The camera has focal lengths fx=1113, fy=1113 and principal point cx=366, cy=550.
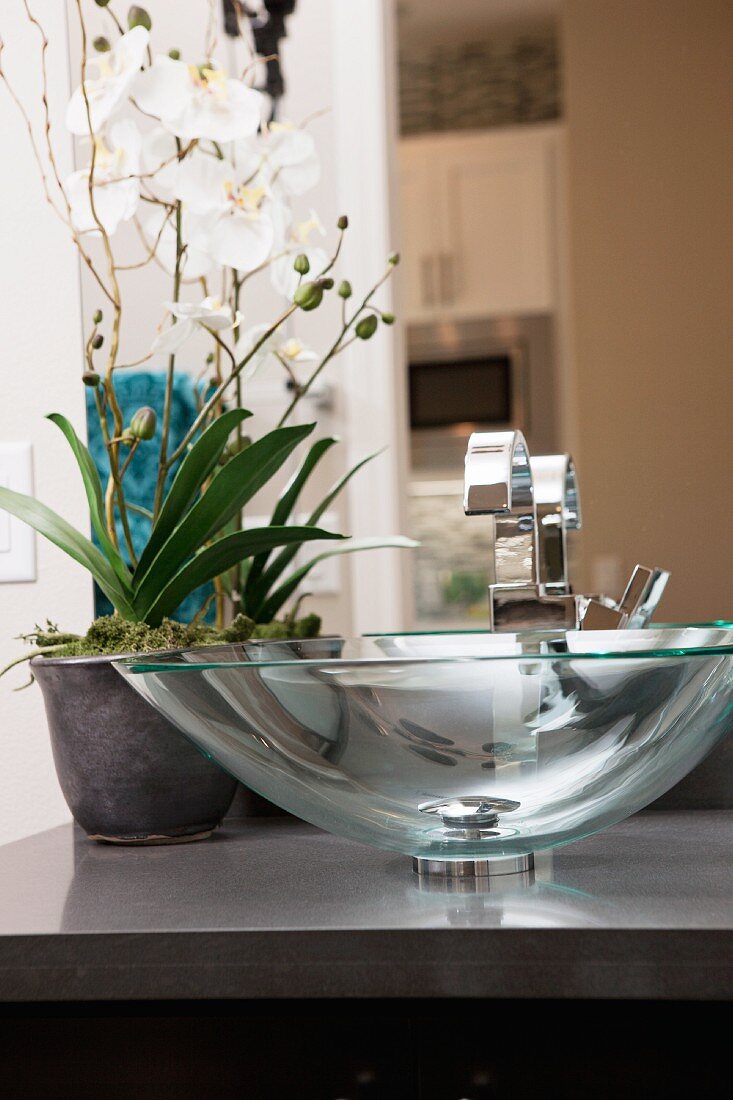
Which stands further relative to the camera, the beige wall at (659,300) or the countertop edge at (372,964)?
the beige wall at (659,300)

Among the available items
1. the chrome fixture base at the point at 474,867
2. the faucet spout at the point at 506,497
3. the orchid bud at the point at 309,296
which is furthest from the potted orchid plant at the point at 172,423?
the chrome fixture base at the point at 474,867

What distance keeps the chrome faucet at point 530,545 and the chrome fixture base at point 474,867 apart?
25cm

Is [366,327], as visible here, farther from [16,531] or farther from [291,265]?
[16,531]

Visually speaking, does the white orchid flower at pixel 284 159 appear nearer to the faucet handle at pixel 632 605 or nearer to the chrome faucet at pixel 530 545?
the chrome faucet at pixel 530 545

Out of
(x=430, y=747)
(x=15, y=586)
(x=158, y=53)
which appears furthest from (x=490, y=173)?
(x=430, y=747)

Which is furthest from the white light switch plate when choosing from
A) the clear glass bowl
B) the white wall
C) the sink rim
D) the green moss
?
the clear glass bowl

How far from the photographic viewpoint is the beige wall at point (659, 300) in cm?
110

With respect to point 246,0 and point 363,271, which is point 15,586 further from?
point 246,0

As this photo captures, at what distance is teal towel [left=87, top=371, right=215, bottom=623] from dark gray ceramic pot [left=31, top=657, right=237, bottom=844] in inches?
11.4

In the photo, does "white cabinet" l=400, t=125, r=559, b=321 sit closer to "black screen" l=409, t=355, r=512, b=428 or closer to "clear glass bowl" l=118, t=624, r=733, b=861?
"black screen" l=409, t=355, r=512, b=428

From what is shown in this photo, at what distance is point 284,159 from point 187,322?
275 mm

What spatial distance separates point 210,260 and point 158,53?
318 millimetres

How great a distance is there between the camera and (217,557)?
924 millimetres

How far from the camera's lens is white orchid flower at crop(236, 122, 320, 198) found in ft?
3.67
